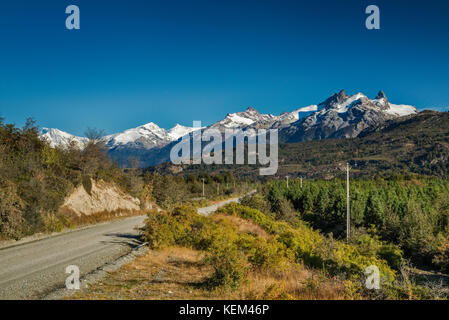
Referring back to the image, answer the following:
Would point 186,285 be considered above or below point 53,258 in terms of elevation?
below

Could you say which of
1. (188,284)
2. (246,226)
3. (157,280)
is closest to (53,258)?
(157,280)

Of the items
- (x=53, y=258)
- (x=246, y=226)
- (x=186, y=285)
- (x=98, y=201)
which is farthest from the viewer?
(x=98, y=201)

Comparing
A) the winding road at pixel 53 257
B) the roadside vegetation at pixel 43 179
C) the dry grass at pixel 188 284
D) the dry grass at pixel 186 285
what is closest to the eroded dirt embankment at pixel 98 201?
the roadside vegetation at pixel 43 179

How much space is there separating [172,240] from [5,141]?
14674 millimetres

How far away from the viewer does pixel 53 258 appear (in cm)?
1048

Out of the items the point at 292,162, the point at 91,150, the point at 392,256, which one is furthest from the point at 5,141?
the point at 292,162

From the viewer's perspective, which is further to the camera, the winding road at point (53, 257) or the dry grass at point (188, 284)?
the winding road at point (53, 257)

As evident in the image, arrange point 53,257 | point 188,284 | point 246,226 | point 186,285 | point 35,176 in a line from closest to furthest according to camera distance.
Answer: point 186,285 < point 188,284 < point 53,257 < point 35,176 < point 246,226

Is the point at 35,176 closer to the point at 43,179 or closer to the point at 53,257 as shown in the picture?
the point at 43,179

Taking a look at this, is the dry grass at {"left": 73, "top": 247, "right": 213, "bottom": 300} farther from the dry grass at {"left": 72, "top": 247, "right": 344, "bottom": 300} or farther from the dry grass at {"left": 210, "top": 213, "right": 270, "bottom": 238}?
the dry grass at {"left": 210, "top": 213, "right": 270, "bottom": 238}

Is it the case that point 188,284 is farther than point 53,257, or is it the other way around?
point 53,257

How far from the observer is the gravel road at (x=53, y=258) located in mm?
7383

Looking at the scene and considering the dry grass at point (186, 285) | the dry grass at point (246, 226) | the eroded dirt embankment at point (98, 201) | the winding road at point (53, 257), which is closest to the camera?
the dry grass at point (186, 285)

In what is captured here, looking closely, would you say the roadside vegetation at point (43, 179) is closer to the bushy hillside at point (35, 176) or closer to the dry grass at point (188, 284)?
the bushy hillside at point (35, 176)
